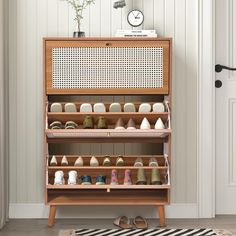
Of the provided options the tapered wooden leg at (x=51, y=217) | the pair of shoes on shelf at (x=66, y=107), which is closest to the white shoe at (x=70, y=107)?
the pair of shoes on shelf at (x=66, y=107)

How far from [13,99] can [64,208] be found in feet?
2.97

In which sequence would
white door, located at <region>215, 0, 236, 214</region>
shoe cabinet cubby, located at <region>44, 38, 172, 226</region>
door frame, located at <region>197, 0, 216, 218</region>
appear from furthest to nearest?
1. white door, located at <region>215, 0, 236, 214</region>
2. door frame, located at <region>197, 0, 216, 218</region>
3. shoe cabinet cubby, located at <region>44, 38, 172, 226</region>

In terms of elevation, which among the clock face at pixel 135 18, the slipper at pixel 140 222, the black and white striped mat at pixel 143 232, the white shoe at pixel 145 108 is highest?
the clock face at pixel 135 18

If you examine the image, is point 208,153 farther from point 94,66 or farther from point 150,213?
point 94,66

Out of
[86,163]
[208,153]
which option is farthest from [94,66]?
[208,153]

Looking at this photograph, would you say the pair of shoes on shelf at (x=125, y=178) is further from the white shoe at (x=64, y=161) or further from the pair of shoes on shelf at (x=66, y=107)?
the pair of shoes on shelf at (x=66, y=107)

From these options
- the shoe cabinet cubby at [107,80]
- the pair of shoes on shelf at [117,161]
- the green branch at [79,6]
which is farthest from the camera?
the green branch at [79,6]

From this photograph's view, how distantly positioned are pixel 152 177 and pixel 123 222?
0.39 meters

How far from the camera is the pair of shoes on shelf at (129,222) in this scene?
4289mm

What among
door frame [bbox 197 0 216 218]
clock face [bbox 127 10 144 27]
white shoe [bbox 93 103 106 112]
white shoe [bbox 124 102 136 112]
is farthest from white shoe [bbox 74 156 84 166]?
clock face [bbox 127 10 144 27]

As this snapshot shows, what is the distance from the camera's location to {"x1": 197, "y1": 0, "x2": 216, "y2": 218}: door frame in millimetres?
4559

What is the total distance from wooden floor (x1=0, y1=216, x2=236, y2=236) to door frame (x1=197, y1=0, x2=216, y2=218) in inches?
6.3

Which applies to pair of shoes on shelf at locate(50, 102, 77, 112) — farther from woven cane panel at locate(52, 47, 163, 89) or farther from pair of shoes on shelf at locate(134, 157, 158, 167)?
pair of shoes on shelf at locate(134, 157, 158, 167)

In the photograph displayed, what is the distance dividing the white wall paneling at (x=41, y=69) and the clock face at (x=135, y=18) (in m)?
0.08
